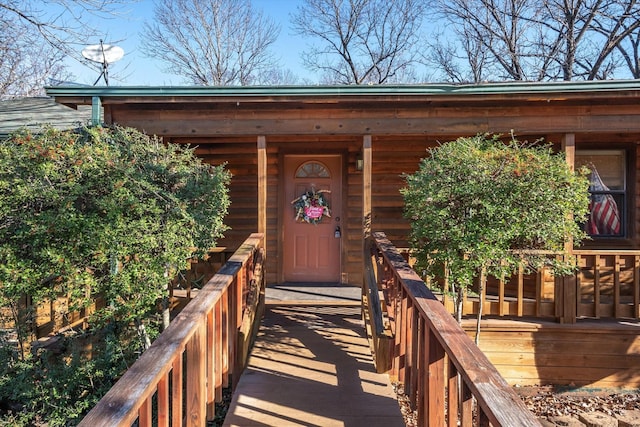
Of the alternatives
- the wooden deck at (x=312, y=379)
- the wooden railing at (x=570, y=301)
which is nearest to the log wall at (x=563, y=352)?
the wooden railing at (x=570, y=301)

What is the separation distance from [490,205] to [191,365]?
9.25 feet

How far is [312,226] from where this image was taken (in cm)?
723

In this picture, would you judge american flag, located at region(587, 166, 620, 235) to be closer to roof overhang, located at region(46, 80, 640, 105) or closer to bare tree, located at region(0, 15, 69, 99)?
roof overhang, located at region(46, 80, 640, 105)

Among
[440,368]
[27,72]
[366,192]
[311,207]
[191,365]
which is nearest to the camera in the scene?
[440,368]

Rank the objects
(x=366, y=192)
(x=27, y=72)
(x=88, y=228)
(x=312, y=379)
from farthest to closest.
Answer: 1. (x=27, y=72)
2. (x=366, y=192)
3. (x=88, y=228)
4. (x=312, y=379)

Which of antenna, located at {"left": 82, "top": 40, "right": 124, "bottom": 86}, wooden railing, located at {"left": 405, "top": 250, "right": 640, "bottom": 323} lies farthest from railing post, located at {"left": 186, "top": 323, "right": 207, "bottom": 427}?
antenna, located at {"left": 82, "top": 40, "right": 124, "bottom": 86}

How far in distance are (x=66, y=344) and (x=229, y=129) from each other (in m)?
3.06

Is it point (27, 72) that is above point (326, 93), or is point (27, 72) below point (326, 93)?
above

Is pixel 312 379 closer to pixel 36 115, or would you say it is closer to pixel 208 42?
pixel 36 115

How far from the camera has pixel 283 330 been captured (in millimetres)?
4699

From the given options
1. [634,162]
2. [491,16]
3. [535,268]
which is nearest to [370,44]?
[491,16]

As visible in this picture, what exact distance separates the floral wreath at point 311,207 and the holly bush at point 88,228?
2.82 meters

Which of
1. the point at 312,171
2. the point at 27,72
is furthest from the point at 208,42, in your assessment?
the point at 312,171

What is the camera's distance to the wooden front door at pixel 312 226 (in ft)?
23.6
